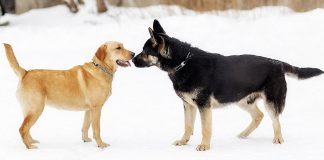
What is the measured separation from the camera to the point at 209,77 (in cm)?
687

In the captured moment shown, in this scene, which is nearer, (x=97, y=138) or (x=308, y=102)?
(x=97, y=138)

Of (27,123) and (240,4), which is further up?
(27,123)

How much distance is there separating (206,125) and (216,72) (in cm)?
62

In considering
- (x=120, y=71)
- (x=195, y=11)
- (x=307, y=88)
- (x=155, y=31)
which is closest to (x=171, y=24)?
(x=195, y=11)

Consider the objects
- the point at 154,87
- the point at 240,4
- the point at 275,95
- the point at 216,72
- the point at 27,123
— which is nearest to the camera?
the point at 27,123

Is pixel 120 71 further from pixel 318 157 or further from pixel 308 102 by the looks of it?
pixel 318 157

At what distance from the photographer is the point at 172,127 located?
814 cm

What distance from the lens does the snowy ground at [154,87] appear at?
6.87 meters

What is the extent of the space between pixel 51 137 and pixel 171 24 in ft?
18.0

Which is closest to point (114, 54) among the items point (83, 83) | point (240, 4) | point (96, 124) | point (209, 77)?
point (83, 83)

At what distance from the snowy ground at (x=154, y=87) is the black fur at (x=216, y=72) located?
0.61 meters

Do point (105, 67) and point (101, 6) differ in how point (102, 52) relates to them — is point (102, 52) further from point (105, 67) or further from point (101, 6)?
point (101, 6)

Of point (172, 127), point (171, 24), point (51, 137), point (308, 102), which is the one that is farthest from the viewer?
point (171, 24)

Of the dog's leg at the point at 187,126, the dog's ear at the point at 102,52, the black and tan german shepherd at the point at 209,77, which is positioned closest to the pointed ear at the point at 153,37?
the black and tan german shepherd at the point at 209,77
